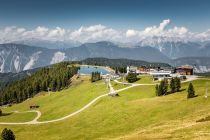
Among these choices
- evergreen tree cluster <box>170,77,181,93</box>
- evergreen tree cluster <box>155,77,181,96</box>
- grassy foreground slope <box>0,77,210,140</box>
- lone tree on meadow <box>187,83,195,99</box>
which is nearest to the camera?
grassy foreground slope <box>0,77,210,140</box>

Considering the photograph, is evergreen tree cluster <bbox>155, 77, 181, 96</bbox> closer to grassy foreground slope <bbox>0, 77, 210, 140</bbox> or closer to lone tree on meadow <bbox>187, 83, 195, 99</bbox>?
grassy foreground slope <bbox>0, 77, 210, 140</bbox>

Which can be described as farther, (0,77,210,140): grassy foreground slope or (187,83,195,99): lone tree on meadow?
(187,83,195,99): lone tree on meadow

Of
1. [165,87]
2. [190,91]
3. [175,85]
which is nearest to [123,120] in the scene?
[190,91]

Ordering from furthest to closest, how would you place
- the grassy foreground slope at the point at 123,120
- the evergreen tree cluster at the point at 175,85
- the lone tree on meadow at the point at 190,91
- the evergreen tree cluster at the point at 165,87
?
the evergreen tree cluster at the point at 175,85, the evergreen tree cluster at the point at 165,87, the lone tree on meadow at the point at 190,91, the grassy foreground slope at the point at 123,120

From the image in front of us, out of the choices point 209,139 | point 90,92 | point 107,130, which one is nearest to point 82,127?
point 107,130

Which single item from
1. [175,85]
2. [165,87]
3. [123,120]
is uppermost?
[175,85]

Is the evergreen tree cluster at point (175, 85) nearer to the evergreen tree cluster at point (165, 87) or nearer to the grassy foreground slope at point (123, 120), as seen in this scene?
the evergreen tree cluster at point (165, 87)

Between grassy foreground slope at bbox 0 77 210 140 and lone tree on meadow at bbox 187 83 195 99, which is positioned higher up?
lone tree on meadow at bbox 187 83 195 99

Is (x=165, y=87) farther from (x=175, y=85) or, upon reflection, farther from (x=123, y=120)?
(x=123, y=120)

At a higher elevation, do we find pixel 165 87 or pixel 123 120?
pixel 165 87

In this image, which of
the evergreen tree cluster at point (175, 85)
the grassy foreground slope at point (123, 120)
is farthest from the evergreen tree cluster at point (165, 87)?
the grassy foreground slope at point (123, 120)

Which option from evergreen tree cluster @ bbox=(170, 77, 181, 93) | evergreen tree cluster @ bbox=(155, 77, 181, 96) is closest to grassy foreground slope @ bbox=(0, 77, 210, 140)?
evergreen tree cluster @ bbox=(155, 77, 181, 96)

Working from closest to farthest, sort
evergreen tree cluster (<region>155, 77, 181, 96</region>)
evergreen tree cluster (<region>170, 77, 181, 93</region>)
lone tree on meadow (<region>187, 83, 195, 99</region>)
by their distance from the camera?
lone tree on meadow (<region>187, 83, 195, 99</region>) < evergreen tree cluster (<region>155, 77, 181, 96</region>) < evergreen tree cluster (<region>170, 77, 181, 93</region>)

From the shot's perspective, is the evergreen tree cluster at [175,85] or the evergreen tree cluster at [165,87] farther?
the evergreen tree cluster at [175,85]
